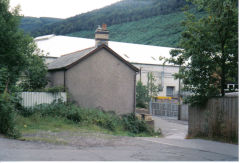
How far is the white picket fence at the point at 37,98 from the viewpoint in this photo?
20.1 metres

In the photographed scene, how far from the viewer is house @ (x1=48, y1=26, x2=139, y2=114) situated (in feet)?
75.3

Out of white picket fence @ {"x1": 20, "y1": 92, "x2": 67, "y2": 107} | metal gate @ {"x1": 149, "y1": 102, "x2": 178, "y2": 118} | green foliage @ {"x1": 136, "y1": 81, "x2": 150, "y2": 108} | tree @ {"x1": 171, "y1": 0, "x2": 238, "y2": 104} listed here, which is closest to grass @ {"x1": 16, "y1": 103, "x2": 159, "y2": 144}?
white picket fence @ {"x1": 20, "y1": 92, "x2": 67, "y2": 107}

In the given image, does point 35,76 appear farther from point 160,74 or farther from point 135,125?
point 160,74

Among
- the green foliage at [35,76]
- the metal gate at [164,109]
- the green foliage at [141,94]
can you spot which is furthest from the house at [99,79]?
the green foliage at [141,94]

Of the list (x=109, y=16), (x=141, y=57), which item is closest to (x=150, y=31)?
(x=109, y=16)

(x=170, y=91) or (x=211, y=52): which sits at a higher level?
(x=211, y=52)

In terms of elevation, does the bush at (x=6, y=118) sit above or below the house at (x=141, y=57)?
below

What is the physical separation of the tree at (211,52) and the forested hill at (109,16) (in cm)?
10985

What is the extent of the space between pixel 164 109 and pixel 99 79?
40.4 feet

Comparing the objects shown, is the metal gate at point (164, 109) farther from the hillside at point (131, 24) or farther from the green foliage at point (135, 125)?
the hillside at point (131, 24)

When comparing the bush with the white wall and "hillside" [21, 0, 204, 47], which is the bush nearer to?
the white wall

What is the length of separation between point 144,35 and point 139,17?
3492 cm

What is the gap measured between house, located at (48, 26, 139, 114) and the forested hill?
99.6 m

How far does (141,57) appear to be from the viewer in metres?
42.3
